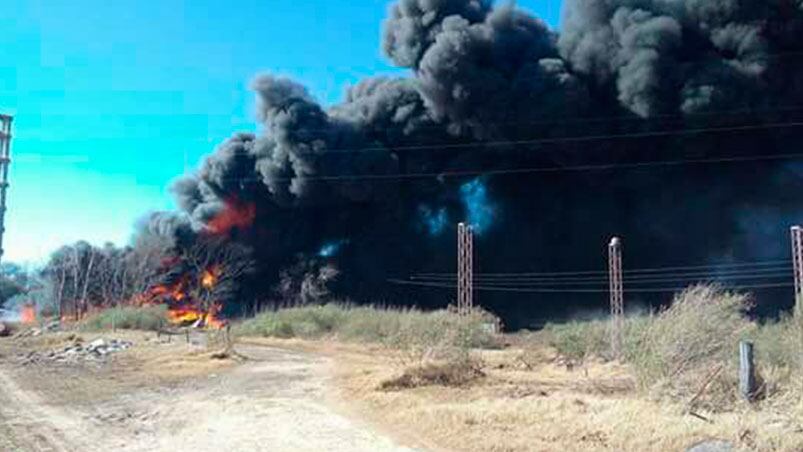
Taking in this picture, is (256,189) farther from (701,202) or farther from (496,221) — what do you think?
(701,202)

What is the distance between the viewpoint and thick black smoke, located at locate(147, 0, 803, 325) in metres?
47.8

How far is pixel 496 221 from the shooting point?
58.8m

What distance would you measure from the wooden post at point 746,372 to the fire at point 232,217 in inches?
2126

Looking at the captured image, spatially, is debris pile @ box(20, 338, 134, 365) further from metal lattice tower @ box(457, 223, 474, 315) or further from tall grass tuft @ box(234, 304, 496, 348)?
metal lattice tower @ box(457, 223, 474, 315)

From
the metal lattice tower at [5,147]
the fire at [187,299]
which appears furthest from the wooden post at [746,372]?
the fire at [187,299]

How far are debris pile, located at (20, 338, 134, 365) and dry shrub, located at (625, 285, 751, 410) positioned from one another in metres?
18.5

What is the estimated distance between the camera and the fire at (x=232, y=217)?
62.9m

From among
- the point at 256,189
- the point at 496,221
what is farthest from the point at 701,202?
the point at 256,189

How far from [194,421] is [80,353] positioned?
17.0 meters

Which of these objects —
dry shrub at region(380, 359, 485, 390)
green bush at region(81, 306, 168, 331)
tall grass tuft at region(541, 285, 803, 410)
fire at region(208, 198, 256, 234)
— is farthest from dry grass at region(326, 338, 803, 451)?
fire at region(208, 198, 256, 234)

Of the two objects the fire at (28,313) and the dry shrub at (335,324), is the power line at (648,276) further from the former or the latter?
the fire at (28,313)

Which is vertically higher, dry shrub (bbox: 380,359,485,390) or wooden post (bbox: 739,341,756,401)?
wooden post (bbox: 739,341,756,401)

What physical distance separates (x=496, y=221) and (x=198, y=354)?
→ 120ft

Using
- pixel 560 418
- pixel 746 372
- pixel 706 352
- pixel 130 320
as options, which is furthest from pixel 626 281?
pixel 560 418
